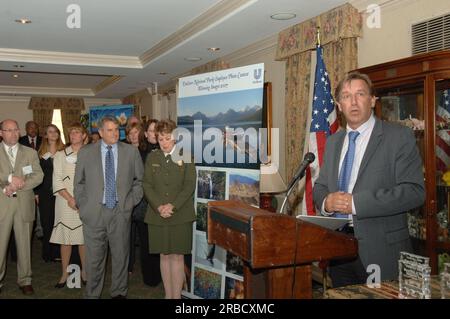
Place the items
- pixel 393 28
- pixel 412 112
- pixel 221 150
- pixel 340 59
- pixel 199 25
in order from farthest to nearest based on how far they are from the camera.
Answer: pixel 199 25 → pixel 340 59 → pixel 393 28 → pixel 221 150 → pixel 412 112

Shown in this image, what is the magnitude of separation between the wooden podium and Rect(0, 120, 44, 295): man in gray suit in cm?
260

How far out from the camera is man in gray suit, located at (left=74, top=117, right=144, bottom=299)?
11.2 ft

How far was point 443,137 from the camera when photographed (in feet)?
9.59

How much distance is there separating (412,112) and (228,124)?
1361 millimetres

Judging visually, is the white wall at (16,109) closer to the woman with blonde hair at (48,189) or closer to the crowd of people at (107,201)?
the woman with blonde hair at (48,189)

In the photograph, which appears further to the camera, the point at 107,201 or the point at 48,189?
the point at 48,189

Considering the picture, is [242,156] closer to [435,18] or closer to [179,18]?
[435,18]

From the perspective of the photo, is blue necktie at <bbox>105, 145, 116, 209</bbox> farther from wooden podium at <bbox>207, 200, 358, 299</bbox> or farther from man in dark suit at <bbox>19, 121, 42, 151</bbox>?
man in dark suit at <bbox>19, 121, 42, 151</bbox>

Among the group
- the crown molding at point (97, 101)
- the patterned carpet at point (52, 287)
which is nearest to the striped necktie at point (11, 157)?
the patterned carpet at point (52, 287)

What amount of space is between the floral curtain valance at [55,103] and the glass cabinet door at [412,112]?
1046cm

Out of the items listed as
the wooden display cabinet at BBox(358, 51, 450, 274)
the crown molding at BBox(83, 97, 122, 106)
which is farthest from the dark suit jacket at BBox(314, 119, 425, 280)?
the crown molding at BBox(83, 97, 122, 106)

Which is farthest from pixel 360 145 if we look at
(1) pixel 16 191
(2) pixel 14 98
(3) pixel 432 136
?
(2) pixel 14 98

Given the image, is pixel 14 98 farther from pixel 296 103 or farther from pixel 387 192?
pixel 387 192

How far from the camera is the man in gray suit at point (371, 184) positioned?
1760 mm
